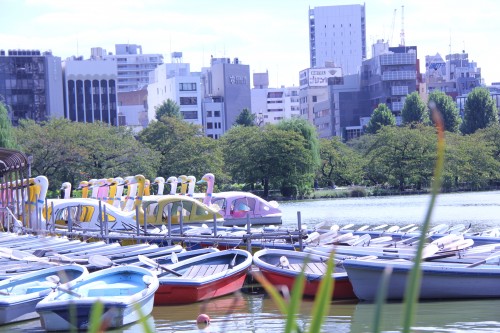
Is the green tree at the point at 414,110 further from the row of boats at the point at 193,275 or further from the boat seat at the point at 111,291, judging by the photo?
the boat seat at the point at 111,291

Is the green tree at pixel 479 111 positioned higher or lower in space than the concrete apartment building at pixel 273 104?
lower

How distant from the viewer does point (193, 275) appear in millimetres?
16672

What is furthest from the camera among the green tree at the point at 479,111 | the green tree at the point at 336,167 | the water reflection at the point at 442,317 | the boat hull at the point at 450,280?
the green tree at the point at 479,111

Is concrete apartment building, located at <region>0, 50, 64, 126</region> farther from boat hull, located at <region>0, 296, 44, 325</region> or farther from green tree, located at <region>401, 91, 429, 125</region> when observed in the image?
boat hull, located at <region>0, 296, 44, 325</region>

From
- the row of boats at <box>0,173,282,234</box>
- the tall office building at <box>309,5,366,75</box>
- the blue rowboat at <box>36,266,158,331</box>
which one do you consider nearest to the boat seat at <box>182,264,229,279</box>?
the blue rowboat at <box>36,266,158,331</box>

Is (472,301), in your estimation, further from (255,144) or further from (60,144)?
(255,144)

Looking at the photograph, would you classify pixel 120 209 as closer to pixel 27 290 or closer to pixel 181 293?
pixel 181 293

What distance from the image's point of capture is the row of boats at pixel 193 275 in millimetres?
13508

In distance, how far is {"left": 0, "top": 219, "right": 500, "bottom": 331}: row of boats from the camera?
13508 mm

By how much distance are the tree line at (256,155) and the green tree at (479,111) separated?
6.10 metres

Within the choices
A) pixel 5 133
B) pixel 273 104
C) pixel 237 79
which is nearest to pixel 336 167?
pixel 5 133

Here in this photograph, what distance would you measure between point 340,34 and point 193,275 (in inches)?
6914

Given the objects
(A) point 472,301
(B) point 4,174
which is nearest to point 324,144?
(B) point 4,174

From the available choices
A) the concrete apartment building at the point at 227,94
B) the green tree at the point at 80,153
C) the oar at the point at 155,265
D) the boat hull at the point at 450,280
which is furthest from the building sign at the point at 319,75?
the boat hull at the point at 450,280
